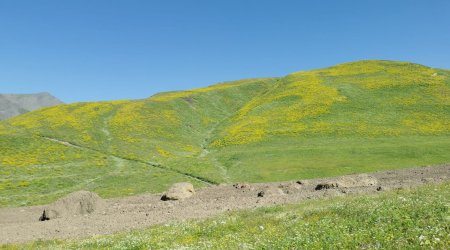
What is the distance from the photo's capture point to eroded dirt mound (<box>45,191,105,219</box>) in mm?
34406

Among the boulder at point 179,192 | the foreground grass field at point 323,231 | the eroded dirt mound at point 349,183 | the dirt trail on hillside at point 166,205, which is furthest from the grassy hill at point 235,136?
the foreground grass field at point 323,231

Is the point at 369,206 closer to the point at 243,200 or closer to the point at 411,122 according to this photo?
the point at 243,200

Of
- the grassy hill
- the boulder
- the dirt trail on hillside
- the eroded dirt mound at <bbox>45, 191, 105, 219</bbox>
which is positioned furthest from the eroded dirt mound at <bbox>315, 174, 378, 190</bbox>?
the eroded dirt mound at <bbox>45, 191, 105, 219</bbox>

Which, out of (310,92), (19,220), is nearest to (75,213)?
(19,220)

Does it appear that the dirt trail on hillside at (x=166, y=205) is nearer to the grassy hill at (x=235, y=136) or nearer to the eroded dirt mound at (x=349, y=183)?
the eroded dirt mound at (x=349, y=183)

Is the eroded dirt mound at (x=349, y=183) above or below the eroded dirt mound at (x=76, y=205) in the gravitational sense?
above

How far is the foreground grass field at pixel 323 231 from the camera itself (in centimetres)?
1321

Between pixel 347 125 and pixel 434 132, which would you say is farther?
pixel 347 125

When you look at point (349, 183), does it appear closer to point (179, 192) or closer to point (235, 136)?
point (179, 192)

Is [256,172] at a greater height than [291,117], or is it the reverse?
[291,117]

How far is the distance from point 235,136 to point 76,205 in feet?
165

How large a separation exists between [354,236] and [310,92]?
101988 millimetres

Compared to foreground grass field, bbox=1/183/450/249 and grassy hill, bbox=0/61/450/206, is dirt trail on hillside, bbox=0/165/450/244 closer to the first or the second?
foreground grass field, bbox=1/183/450/249

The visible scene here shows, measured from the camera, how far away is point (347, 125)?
8238 cm
